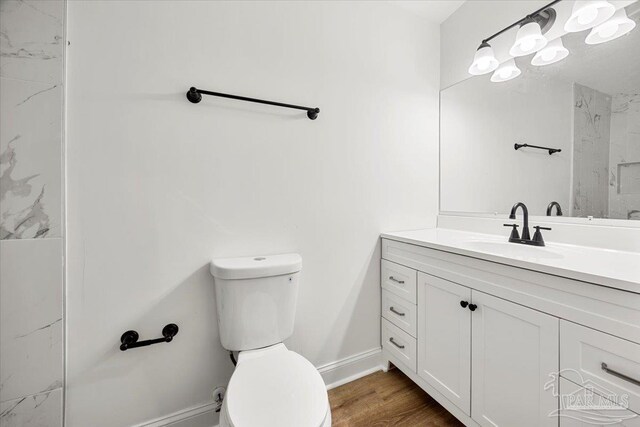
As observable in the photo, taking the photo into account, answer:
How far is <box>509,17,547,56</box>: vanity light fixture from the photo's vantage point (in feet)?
4.05

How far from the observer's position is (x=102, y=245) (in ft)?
3.24

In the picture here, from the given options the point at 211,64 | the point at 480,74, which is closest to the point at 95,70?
the point at 211,64

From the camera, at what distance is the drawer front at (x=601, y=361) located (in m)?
0.65

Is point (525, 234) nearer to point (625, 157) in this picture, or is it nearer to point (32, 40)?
point (625, 157)

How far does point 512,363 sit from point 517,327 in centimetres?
14

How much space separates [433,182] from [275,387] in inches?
62.2

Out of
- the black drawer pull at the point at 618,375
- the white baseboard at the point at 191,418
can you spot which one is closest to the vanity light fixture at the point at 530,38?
the black drawer pull at the point at 618,375

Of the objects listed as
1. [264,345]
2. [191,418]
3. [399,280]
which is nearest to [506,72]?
[399,280]

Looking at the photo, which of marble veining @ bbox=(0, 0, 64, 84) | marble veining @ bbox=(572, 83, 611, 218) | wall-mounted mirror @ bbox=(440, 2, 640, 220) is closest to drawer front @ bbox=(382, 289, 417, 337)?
wall-mounted mirror @ bbox=(440, 2, 640, 220)

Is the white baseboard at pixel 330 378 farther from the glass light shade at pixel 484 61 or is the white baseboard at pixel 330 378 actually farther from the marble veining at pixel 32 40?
the glass light shade at pixel 484 61

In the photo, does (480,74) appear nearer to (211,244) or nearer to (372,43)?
(372,43)

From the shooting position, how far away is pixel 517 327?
2.94ft

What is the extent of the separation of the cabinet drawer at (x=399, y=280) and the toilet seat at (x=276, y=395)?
695mm

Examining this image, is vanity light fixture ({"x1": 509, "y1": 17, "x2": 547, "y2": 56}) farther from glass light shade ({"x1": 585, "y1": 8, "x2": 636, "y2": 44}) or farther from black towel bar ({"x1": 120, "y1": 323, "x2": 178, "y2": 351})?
black towel bar ({"x1": 120, "y1": 323, "x2": 178, "y2": 351})
